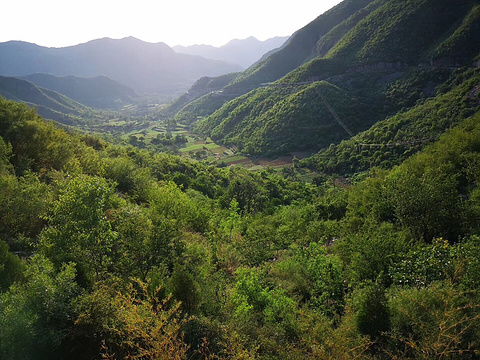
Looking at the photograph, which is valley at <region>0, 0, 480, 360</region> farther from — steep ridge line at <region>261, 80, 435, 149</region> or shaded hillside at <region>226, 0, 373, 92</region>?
shaded hillside at <region>226, 0, 373, 92</region>

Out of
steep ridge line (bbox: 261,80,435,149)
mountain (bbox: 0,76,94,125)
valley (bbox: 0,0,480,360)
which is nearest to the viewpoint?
valley (bbox: 0,0,480,360)

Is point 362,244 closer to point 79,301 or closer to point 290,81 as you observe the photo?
point 79,301

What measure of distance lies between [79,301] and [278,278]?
9596 mm

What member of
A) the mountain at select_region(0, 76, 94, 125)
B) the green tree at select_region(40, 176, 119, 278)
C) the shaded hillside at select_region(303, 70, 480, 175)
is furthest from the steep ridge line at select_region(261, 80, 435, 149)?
the mountain at select_region(0, 76, 94, 125)

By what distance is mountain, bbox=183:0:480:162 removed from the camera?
72438 mm

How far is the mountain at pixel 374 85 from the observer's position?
72.4 m

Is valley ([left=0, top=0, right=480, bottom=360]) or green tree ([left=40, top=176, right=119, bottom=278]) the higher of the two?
green tree ([left=40, top=176, right=119, bottom=278])

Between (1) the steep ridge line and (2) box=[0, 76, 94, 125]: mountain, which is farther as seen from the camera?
(2) box=[0, 76, 94, 125]: mountain

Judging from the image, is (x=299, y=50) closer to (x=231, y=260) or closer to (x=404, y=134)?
(x=404, y=134)

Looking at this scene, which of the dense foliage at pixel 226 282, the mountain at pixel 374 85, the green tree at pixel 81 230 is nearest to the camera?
the dense foliage at pixel 226 282

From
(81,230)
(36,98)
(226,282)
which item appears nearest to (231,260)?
(226,282)

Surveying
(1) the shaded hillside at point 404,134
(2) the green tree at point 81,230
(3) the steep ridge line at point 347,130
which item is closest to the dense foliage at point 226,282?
(2) the green tree at point 81,230

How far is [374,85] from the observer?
295 feet

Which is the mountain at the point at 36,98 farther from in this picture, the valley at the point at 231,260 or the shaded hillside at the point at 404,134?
the shaded hillside at the point at 404,134
